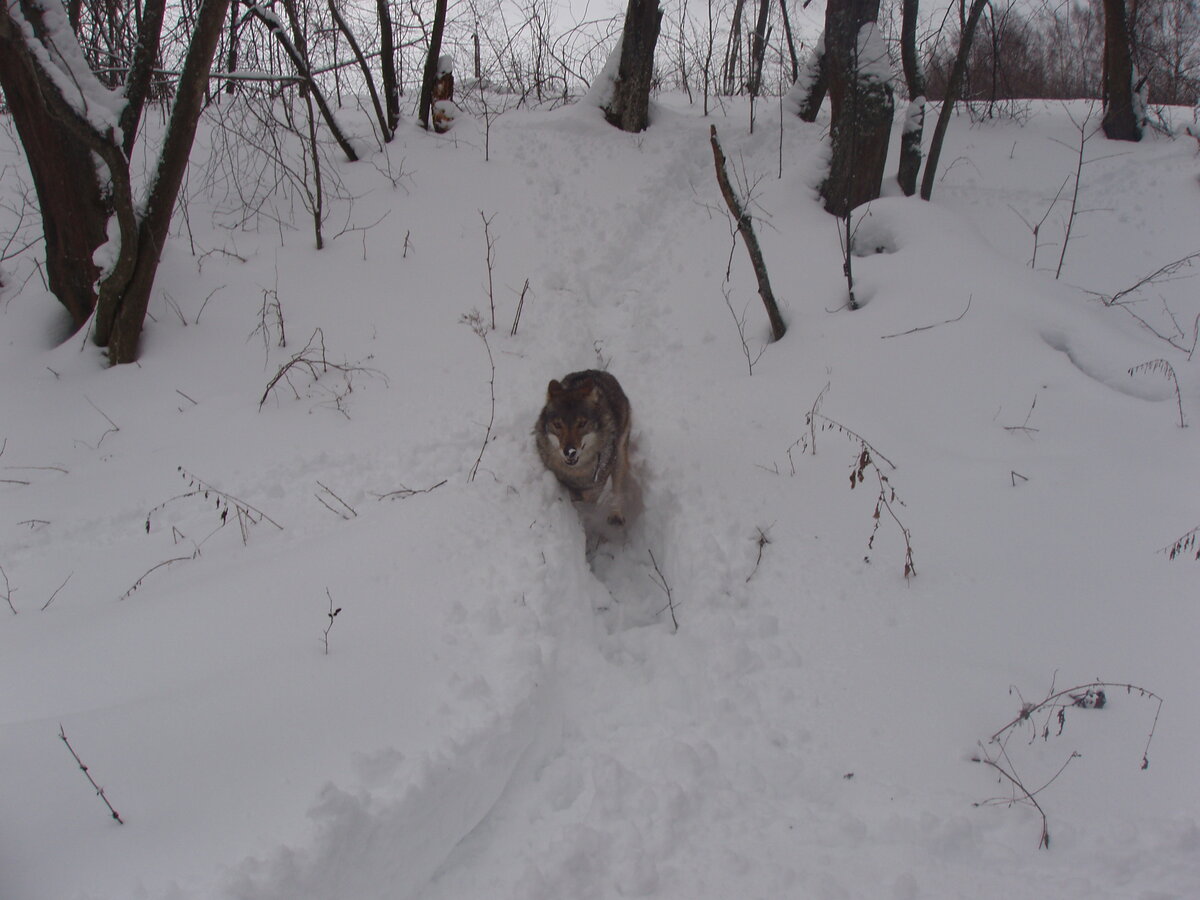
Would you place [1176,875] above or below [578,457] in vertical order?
below

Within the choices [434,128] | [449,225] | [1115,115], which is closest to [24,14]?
[449,225]

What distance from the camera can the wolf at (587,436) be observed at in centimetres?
524

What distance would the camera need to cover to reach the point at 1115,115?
10047mm

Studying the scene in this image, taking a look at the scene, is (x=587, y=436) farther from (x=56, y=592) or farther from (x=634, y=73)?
(x=634, y=73)

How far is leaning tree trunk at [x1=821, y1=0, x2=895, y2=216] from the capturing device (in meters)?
7.96

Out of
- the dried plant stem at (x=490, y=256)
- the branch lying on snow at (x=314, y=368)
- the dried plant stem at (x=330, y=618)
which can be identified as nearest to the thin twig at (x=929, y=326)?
the dried plant stem at (x=490, y=256)

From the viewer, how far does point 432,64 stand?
10453 mm

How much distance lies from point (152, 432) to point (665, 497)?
4332mm

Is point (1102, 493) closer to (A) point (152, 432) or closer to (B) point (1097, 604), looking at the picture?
(B) point (1097, 604)

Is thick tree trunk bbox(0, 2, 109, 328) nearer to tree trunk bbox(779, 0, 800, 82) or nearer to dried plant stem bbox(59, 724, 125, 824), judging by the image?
dried plant stem bbox(59, 724, 125, 824)

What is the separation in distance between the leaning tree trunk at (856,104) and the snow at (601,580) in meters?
0.75

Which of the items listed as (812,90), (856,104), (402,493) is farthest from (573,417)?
(812,90)

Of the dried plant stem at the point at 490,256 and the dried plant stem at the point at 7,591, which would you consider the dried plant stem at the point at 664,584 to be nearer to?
the dried plant stem at the point at 490,256

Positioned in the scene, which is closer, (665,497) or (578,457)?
(578,457)
